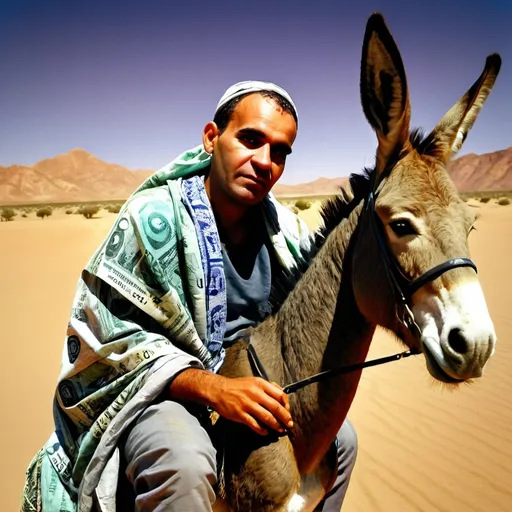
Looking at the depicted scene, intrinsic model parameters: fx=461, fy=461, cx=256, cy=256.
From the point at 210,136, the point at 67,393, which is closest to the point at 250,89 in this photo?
the point at 210,136

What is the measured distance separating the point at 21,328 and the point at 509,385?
29.6ft

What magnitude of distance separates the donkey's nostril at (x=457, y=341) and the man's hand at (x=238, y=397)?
27.2 inches

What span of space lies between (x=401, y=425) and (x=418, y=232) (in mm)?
4936

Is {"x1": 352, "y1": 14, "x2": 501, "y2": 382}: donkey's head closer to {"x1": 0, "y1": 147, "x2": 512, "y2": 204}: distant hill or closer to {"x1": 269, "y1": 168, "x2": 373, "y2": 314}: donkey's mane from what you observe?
{"x1": 269, "y1": 168, "x2": 373, "y2": 314}: donkey's mane

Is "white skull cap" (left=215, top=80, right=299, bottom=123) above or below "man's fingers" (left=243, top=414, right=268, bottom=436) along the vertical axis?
above

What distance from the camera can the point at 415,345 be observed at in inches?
70.5

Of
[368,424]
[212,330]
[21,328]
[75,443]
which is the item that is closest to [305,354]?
[212,330]

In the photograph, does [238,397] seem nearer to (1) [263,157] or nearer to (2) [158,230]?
(2) [158,230]

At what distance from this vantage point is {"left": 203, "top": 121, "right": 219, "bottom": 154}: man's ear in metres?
2.57

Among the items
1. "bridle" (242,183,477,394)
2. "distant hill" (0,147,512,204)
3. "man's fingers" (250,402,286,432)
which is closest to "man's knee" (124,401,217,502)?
"man's fingers" (250,402,286,432)

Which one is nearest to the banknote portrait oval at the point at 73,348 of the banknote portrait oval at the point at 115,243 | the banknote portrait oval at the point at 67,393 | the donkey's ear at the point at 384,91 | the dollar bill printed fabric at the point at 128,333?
the dollar bill printed fabric at the point at 128,333

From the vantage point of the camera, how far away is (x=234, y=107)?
2.49 m

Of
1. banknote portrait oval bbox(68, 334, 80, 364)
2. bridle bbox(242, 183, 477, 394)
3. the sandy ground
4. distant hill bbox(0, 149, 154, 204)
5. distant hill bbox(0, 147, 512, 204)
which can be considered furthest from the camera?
distant hill bbox(0, 147, 512, 204)

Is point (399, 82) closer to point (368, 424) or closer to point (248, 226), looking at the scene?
point (248, 226)
